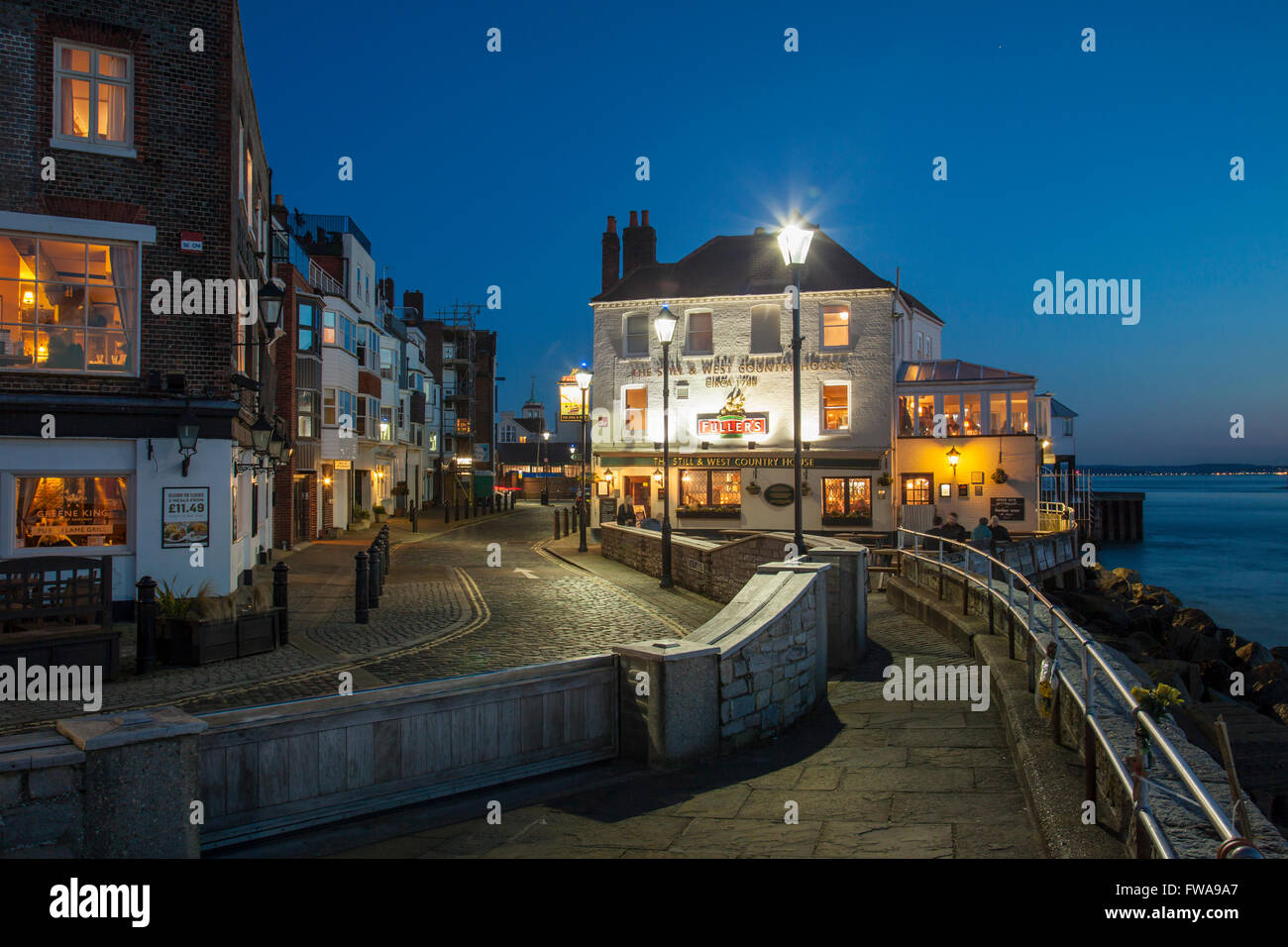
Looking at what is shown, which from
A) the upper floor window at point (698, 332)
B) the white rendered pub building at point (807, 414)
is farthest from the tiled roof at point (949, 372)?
the upper floor window at point (698, 332)

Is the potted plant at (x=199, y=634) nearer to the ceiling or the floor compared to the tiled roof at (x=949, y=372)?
nearer to the floor

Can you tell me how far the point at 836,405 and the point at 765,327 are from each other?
4.30 metres

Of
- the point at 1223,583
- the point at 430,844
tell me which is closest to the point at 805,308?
the point at 1223,583

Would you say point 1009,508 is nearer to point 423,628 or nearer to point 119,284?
point 423,628

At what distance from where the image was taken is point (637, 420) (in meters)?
38.5

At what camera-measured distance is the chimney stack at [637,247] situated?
41500 millimetres

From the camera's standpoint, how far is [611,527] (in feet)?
90.6

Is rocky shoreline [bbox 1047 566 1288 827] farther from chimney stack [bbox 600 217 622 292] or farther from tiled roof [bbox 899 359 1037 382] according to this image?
chimney stack [bbox 600 217 622 292]

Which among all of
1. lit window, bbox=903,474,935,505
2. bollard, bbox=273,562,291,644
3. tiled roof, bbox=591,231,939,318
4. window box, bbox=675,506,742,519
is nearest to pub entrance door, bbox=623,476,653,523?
window box, bbox=675,506,742,519

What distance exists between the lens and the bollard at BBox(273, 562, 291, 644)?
488 inches

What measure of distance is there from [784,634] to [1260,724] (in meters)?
6.97

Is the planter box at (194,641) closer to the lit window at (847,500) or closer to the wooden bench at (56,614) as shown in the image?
the wooden bench at (56,614)

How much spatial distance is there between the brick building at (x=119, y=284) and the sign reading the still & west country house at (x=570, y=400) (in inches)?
930
